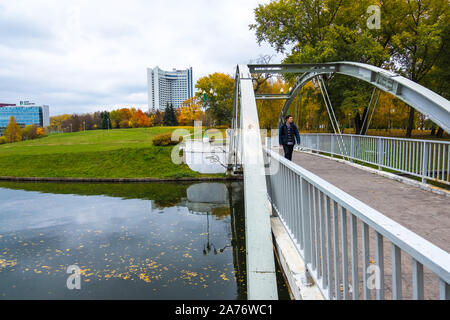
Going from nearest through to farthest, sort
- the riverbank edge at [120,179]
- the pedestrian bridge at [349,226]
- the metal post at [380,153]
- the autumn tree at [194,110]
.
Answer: the pedestrian bridge at [349,226]
the metal post at [380,153]
the riverbank edge at [120,179]
the autumn tree at [194,110]

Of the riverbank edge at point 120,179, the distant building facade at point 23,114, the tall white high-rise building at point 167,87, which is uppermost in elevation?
the tall white high-rise building at point 167,87

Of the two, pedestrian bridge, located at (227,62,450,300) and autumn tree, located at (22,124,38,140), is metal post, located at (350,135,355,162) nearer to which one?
pedestrian bridge, located at (227,62,450,300)

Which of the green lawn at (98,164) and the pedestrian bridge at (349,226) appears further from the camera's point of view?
the green lawn at (98,164)

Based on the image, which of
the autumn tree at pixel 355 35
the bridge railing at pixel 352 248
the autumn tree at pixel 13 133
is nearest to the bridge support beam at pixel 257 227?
the bridge railing at pixel 352 248

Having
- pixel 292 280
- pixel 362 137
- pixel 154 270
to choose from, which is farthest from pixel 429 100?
pixel 362 137

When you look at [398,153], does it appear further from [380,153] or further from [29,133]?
[29,133]

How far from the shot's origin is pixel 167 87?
148500 mm

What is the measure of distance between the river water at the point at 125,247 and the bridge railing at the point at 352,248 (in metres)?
2.49

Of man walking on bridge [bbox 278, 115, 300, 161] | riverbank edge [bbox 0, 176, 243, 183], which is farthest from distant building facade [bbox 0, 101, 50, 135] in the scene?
man walking on bridge [bbox 278, 115, 300, 161]

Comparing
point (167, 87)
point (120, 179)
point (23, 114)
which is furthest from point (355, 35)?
point (23, 114)

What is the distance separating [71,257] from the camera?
7.16 meters

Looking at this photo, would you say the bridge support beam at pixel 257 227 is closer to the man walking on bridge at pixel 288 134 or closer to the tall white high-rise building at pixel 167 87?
the man walking on bridge at pixel 288 134

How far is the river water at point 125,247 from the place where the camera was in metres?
5.72

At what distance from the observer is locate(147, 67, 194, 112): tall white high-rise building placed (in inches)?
5590
